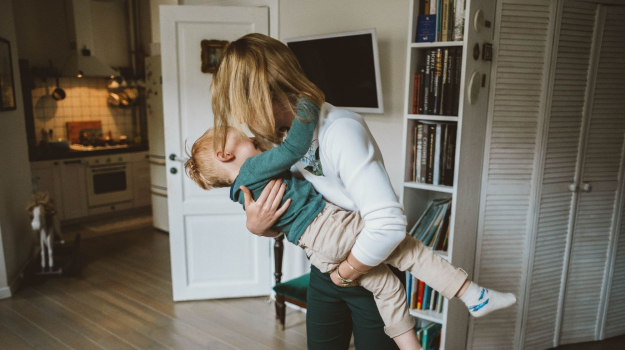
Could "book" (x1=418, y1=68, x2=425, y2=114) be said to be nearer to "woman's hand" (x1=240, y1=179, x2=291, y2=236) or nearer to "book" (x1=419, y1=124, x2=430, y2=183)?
"book" (x1=419, y1=124, x2=430, y2=183)

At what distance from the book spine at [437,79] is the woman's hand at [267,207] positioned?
1.14 metres

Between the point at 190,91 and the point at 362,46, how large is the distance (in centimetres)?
128

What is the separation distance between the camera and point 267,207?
3.87ft

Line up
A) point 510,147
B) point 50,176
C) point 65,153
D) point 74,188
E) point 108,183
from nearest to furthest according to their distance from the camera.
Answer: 1. point 510,147
2. point 50,176
3. point 65,153
4. point 74,188
5. point 108,183

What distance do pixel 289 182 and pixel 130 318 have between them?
2.30 m

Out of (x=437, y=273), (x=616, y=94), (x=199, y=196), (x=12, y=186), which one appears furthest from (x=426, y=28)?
(x=12, y=186)

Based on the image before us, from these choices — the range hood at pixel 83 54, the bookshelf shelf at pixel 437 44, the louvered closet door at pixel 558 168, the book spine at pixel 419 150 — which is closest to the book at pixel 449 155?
the book spine at pixel 419 150

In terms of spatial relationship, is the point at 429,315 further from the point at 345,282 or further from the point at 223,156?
the point at 223,156

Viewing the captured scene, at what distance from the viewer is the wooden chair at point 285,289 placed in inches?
98.2

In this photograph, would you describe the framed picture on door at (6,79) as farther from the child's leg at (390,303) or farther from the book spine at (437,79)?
the child's leg at (390,303)

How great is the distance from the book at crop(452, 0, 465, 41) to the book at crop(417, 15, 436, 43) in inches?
3.8

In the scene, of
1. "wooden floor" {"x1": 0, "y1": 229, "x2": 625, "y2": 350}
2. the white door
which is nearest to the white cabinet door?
"wooden floor" {"x1": 0, "y1": 229, "x2": 625, "y2": 350}

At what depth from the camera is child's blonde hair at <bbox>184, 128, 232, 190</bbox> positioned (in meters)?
1.39

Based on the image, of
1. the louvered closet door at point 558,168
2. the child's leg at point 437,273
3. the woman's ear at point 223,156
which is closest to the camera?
the child's leg at point 437,273
